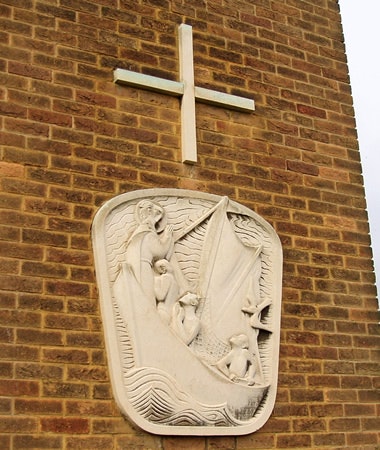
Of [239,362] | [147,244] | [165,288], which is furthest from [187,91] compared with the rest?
[239,362]

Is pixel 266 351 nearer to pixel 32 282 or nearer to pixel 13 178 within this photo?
pixel 32 282

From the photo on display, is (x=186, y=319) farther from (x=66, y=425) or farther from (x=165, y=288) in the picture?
(x=66, y=425)

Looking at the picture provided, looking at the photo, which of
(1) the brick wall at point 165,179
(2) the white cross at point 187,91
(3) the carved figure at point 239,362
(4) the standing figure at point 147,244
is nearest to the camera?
(1) the brick wall at point 165,179

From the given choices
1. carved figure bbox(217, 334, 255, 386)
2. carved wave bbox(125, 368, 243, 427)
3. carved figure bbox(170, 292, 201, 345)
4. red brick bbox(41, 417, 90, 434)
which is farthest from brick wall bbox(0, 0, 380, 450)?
carved figure bbox(170, 292, 201, 345)

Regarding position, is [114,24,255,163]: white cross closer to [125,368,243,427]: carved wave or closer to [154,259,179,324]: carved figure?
[154,259,179,324]: carved figure

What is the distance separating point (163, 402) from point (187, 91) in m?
1.96

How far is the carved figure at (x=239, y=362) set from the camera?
477cm

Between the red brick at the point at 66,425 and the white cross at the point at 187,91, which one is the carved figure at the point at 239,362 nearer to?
the red brick at the point at 66,425

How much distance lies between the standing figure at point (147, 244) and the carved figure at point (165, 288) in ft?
0.11

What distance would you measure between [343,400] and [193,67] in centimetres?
228

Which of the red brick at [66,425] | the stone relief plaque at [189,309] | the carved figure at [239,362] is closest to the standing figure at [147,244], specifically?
the stone relief plaque at [189,309]

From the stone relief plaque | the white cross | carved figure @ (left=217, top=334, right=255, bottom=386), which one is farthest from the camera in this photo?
the white cross

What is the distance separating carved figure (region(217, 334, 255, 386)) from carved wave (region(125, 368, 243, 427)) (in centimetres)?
24

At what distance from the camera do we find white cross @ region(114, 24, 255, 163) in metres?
5.13
